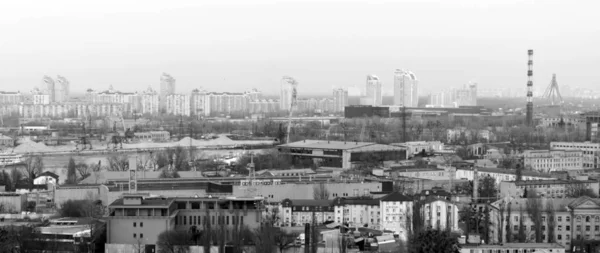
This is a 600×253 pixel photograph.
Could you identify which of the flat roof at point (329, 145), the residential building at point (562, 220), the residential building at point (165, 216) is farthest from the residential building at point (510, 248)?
the flat roof at point (329, 145)

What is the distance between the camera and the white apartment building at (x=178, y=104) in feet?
145

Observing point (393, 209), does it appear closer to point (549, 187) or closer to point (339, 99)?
point (549, 187)

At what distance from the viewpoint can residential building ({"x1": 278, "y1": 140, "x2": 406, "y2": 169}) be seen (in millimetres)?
16172

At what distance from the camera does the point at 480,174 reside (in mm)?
13125

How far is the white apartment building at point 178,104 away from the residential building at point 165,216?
1428 inches

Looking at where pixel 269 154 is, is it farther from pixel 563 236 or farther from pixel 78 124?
pixel 78 124

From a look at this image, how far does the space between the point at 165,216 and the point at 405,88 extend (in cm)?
3928

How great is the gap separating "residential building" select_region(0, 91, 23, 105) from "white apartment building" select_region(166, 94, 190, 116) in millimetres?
6836

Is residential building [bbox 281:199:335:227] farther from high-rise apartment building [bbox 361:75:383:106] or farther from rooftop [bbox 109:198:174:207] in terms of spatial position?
high-rise apartment building [bbox 361:75:383:106]

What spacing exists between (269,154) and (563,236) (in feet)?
29.3

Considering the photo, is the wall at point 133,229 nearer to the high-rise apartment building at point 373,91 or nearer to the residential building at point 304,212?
the residential building at point 304,212

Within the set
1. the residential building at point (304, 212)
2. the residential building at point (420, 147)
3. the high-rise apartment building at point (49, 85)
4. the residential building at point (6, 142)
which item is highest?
the high-rise apartment building at point (49, 85)

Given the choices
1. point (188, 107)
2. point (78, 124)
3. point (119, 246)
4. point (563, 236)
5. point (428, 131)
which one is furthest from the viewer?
point (188, 107)

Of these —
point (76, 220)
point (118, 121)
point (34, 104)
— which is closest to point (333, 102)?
point (34, 104)
